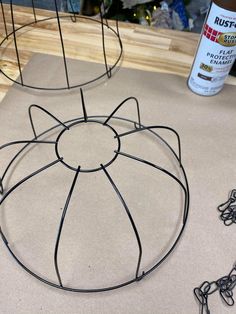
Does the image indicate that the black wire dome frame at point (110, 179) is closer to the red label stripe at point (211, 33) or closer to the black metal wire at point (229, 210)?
the black metal wire at point (229, 210)

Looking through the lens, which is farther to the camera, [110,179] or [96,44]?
[96,44]

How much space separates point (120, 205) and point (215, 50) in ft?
0.91

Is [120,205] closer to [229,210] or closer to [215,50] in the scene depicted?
[229,210]

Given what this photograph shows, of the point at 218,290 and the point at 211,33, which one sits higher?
the point at 211,33

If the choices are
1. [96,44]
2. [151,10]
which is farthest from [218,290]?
[151,10]

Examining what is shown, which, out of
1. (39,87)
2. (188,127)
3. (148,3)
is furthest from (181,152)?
(148,3)

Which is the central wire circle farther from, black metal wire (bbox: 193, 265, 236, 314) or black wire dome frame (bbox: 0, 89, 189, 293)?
black metal wire (bbox: 193, 265, 236, 314)

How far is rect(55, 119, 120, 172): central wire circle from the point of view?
47 centimetres

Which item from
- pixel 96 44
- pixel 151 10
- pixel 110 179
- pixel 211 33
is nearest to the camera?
pixel 110 179

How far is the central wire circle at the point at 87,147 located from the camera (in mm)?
470

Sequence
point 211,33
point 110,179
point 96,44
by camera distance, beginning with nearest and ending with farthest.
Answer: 1. point 110,179
2. point 211,33
3. point 96,44

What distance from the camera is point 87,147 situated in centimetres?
49

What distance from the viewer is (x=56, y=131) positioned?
501 millimetres

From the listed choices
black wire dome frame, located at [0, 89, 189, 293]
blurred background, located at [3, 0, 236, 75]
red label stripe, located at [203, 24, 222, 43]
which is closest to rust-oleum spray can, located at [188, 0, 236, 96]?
red label stripe, located at [203, 24, 222, 43]
